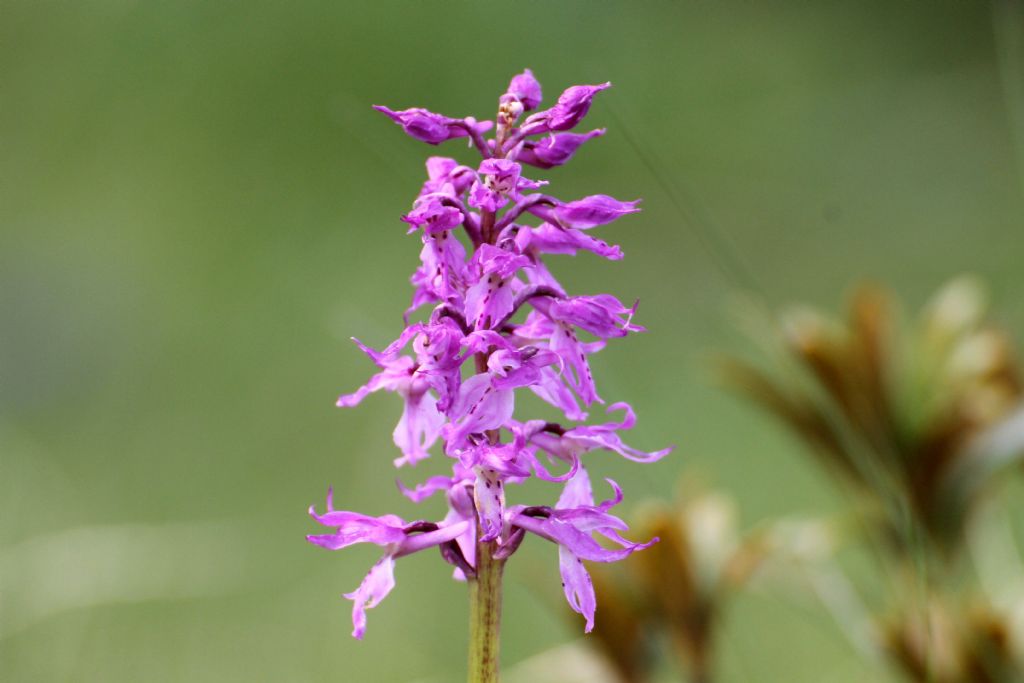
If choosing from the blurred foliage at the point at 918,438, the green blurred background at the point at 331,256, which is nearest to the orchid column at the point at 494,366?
the green blurred background at the point at 331,256

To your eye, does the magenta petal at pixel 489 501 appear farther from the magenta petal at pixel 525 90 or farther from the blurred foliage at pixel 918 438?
the blurred foliage at pixel 918 438

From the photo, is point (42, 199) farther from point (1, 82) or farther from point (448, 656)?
point (448, 656)

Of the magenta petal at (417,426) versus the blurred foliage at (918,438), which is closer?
the magenta petal at (417,426)

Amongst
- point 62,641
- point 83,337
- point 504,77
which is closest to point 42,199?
point 83,337

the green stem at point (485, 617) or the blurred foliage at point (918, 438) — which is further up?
the blurred foliage at point (918, 438)

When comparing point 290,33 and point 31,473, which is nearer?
point 31,473

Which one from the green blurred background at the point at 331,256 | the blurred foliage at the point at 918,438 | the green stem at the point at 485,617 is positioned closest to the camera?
the green stem at the point at 485,617

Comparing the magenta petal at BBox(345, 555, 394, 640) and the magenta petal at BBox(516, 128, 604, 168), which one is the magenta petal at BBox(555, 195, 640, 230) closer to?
the magenta petal at BBox(516, 128, 604, 168)

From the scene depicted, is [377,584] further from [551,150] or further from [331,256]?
[331,256]

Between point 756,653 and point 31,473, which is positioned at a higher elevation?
point 31,473
